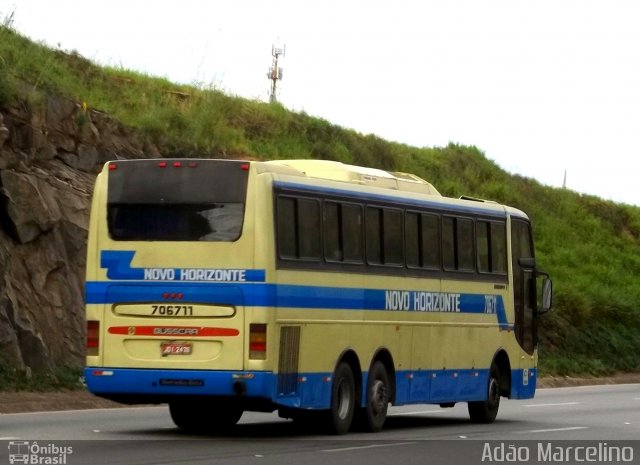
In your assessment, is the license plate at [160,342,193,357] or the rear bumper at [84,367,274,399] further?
the license plate at [160,342,193,357]

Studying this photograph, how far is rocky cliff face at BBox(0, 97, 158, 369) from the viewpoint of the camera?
87.4ft

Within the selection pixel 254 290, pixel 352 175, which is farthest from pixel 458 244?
pixel 254 290

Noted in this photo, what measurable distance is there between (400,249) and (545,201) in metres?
45.5

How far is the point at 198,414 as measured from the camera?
2000 centimetres

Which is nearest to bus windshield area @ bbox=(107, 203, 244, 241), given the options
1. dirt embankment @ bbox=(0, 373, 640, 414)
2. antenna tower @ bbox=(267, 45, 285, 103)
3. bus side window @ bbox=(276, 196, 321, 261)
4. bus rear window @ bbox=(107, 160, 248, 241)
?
bus rear window @ bbox=(107, 160, 248, 241)

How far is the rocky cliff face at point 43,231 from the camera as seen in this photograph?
2664cm

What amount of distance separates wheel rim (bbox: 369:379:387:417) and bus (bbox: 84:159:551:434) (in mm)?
22

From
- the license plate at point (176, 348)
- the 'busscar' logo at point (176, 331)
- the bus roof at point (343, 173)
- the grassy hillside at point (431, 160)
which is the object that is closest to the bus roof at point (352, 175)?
the bus roof at point (343, 173)

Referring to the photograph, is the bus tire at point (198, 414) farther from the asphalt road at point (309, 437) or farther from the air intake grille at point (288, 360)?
the air intake grille at point (288, 360)

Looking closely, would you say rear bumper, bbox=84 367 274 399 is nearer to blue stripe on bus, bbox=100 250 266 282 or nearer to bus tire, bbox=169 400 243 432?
blue stripe on bus, bbox=100 250 266 282

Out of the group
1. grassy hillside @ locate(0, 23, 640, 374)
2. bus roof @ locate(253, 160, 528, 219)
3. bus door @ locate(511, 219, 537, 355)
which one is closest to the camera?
bus roof @ locate(253, 160, 528, 219)

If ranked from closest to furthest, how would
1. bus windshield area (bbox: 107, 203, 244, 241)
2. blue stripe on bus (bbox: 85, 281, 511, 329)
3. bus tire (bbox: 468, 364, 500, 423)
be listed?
1. blue stripe on bus (bbox: 85, 281, 511, 329)
2. bus windshield area (bbox: 107, 203, 244, 241)
3. bus tire (bbox: 468, 364, 500, 423)

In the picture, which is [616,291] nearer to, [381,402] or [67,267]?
[67,267]

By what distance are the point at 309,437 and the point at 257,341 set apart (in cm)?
191
